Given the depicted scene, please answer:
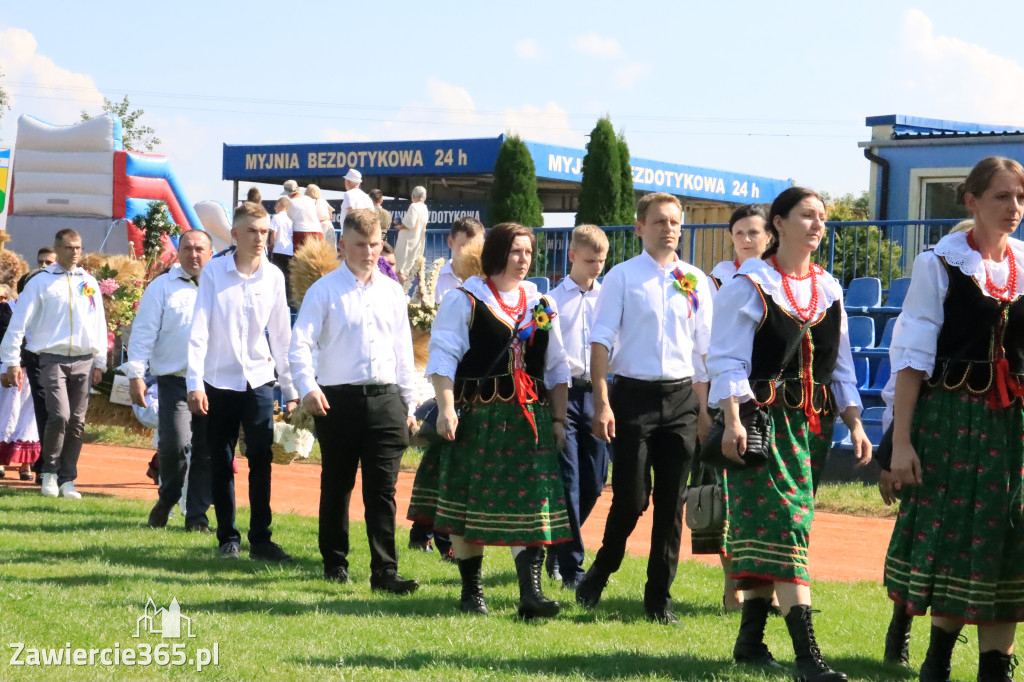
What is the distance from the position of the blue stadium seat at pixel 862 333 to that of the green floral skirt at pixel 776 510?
9026 millimetres

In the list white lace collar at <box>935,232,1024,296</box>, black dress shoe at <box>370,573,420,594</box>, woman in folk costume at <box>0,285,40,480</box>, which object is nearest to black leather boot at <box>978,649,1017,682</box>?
white lace collar at <box>935,232,1024,296</box>

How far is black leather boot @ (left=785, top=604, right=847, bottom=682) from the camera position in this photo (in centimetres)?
511

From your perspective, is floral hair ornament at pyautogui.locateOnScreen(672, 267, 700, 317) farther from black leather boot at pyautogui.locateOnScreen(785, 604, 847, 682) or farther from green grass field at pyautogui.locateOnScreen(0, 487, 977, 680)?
black leather boot at pyautogui.locateOnScreen(785, 604, 847, 682)

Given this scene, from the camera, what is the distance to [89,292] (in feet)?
37.3

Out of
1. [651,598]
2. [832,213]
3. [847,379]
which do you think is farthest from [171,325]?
[832,213]

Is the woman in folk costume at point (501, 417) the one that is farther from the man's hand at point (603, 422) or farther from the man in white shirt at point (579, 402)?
the man in white shirt at point (579, 402)

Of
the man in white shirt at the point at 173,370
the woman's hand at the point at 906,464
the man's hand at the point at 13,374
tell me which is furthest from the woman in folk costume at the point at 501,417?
the man's hand at the point at 13,374

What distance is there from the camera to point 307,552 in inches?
345

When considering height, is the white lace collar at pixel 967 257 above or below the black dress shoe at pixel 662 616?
above

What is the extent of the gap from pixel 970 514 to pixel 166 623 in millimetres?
3602

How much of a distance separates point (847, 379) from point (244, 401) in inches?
169

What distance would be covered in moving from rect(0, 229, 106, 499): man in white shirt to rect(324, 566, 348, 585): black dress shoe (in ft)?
14.4

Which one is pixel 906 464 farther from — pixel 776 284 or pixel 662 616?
pixel 662 616

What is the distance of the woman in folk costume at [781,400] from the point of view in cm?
529
